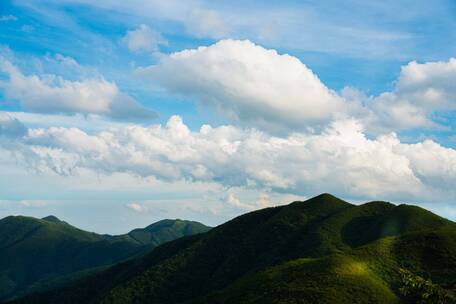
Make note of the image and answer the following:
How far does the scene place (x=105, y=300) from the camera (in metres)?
174

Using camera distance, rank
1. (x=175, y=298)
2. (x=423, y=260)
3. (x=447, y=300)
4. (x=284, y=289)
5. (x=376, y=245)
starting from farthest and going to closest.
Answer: (x=175, y=298)
(x=376, y=245)
(x=423, y=260)
(x=284, y=289)
(x=447, y=300)

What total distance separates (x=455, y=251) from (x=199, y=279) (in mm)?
93157

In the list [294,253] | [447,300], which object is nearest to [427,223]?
[294,253]

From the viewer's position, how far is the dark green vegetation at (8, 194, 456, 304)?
337 ft

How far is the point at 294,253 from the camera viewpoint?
569ft

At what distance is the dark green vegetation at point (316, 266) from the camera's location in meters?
103

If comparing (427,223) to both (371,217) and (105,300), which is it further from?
(105,300)

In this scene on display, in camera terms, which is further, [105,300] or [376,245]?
[105,300]

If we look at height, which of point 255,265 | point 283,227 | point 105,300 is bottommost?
point 105,300

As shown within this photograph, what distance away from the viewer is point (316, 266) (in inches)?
4486

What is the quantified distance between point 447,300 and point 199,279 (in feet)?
491

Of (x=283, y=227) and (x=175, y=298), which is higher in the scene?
(x=283, y=227)

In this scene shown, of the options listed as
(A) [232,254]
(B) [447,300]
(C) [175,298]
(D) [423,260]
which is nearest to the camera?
(B) [447,300]

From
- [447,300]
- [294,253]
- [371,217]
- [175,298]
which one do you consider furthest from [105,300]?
[447,300]
